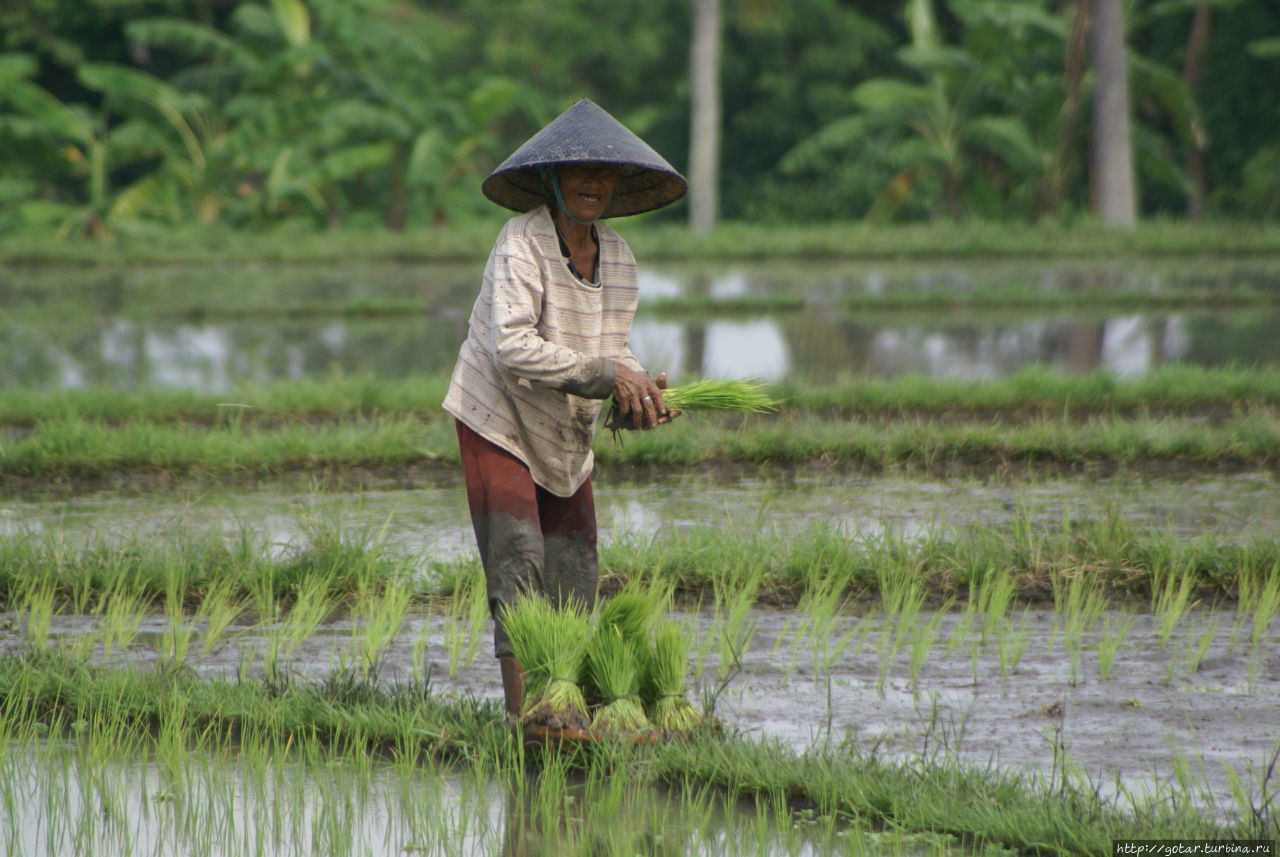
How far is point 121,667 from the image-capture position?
13.4 feet

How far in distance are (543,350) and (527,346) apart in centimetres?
4

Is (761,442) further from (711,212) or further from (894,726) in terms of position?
(711,212)

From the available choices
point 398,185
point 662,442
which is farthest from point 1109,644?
point 398,185

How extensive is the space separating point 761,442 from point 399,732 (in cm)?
373

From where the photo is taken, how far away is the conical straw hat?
3518mm

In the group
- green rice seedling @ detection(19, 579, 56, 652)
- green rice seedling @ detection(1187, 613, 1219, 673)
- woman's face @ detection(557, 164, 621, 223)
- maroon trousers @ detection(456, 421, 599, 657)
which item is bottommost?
green rice seedling @ detection(1187, 613, 1219, 673)

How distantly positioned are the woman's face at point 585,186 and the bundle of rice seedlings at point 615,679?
3.36 ft

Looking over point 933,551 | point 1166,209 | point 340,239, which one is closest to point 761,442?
point 933,551

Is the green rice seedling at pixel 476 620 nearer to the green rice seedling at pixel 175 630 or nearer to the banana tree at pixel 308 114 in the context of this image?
the green rice seedling at pixel 175 630

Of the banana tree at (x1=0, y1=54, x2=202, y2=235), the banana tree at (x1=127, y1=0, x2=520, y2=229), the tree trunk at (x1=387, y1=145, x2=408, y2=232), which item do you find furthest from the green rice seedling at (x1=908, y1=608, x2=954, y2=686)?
the tree trunk at (x1=387, y1=145, x2=408, y2=232)

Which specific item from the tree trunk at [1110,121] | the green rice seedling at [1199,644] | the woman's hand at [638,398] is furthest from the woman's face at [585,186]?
the tree trunk at [1110,121]

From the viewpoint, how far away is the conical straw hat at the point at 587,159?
3518 mm

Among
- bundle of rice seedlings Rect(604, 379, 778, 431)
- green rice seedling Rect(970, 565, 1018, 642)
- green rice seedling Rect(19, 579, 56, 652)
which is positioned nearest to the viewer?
bundle of rice seedlings Rect(604, 379, 778, 431)

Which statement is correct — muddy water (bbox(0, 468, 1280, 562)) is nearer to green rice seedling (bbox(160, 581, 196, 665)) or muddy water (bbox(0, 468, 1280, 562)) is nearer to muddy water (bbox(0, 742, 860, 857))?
green rice seedling (bbox(160, 581, 196, 665))
